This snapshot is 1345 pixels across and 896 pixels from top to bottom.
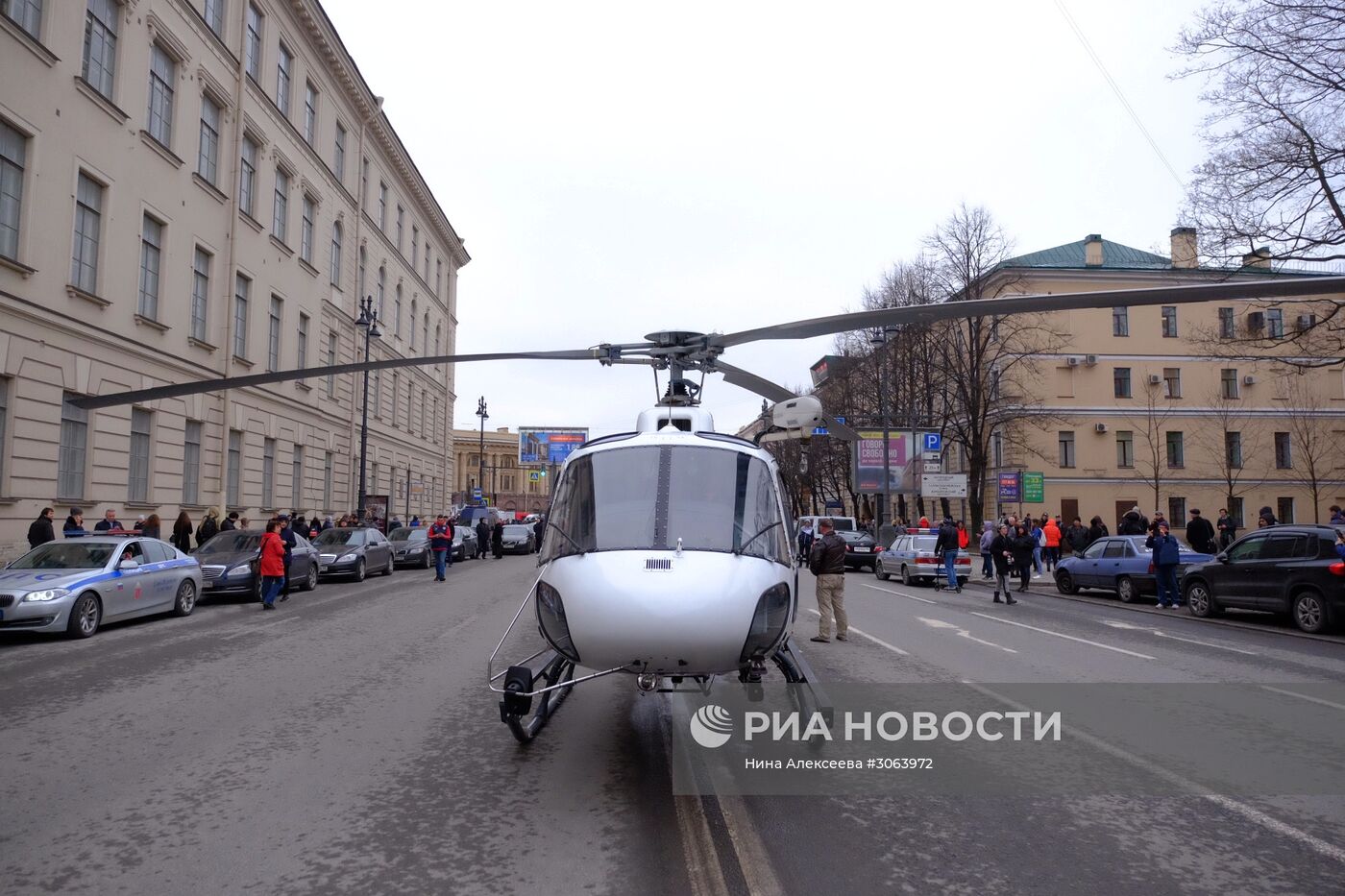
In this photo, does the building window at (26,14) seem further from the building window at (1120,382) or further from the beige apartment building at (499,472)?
the beige apartment building at (499,472)

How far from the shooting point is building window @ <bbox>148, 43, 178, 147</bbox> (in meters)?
24.1

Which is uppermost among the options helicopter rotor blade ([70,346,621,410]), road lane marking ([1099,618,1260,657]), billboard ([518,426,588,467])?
billboard ([518,426,588,467])

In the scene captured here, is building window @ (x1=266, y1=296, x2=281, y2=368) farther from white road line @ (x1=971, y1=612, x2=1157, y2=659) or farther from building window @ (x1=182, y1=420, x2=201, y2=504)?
white road line @ (x1=971, y1=612, x2=1157, y2=659)

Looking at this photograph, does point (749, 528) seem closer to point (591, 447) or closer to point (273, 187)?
point (591, 447)

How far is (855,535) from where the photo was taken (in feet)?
108

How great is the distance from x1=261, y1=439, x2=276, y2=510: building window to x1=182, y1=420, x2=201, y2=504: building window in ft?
15.0

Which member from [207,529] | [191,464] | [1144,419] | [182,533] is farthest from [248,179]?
[1144,419]

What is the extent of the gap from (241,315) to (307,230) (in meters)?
7.62

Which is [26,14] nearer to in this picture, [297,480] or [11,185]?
[11,185]

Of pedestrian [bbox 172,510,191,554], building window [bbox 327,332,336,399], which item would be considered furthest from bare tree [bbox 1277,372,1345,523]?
pedestrian [bbox 172,510,191,554]

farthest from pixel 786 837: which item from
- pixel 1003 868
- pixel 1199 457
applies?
pixel 1199 457

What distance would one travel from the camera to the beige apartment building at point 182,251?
1917 cm

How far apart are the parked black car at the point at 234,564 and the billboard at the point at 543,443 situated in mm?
48558

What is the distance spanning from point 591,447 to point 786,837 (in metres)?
3.07
